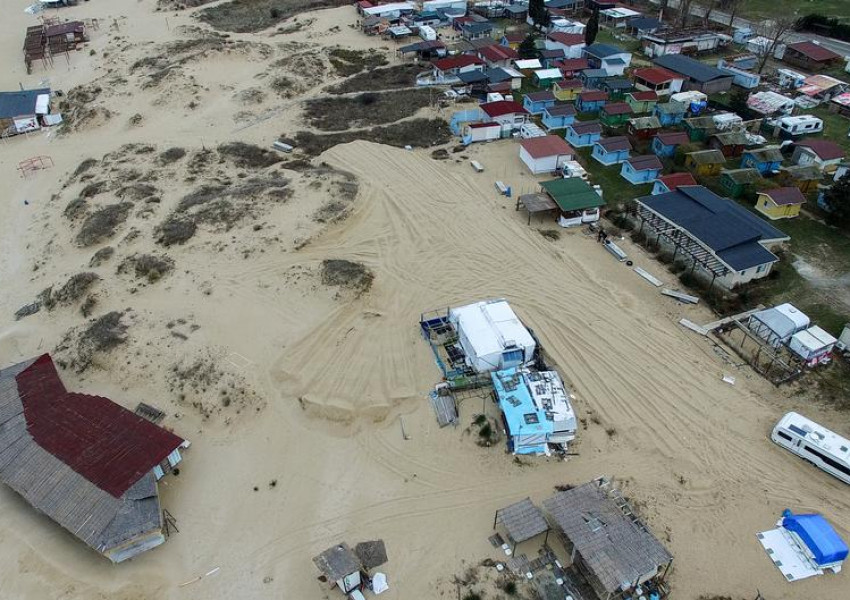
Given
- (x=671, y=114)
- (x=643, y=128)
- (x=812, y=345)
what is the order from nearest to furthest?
(x=812, y=345)
(x=643, y=128)
(x=671, y=114)

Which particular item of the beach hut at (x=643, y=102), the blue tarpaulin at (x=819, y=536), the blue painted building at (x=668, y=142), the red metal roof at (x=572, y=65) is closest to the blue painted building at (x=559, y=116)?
the beach hut at (x=643, y=102)

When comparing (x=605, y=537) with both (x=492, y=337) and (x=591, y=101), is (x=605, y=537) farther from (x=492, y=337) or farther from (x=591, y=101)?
(x=591, y=101)

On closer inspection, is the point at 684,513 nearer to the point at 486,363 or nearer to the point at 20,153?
the point at 486,363

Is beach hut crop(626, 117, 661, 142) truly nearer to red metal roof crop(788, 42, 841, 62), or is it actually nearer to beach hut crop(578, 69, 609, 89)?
beach hut crop(578, 69, 609, 89)

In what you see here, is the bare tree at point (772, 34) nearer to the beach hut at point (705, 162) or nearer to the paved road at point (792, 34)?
the paved road at point (792, 34)

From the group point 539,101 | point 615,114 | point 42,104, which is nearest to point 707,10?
point 615,114

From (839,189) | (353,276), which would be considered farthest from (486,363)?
(839,189)

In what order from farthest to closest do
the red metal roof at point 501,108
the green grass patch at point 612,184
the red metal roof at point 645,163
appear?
1. the red metal roof at point 501,108
2. the red metal roof at point 645,163
3. the green grass patch at point 612,184
